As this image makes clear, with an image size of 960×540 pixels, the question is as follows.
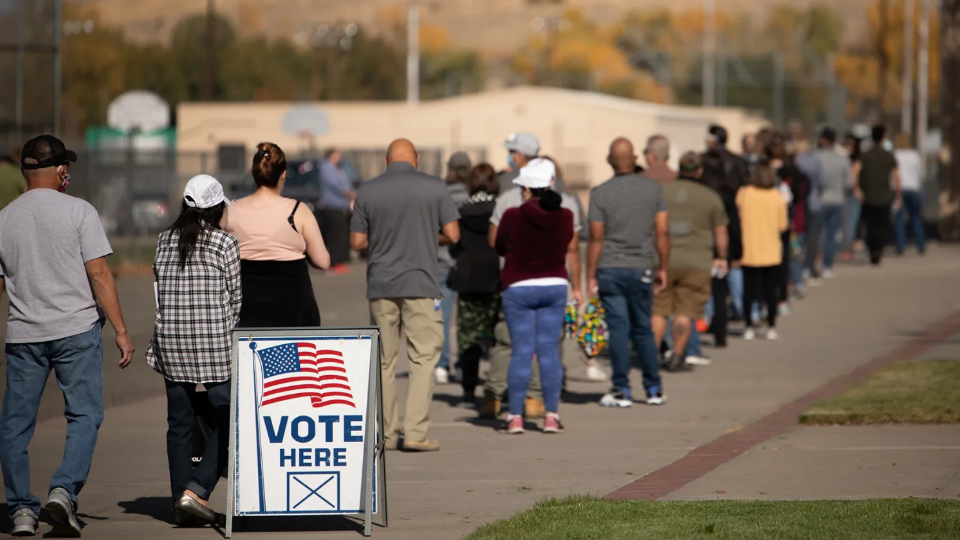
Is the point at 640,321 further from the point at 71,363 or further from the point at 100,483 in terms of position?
the point at 71,363

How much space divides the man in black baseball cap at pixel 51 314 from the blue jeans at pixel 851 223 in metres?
18.1

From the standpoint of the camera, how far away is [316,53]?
99562 mm

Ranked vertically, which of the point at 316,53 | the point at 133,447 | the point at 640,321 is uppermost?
the point at 316,53

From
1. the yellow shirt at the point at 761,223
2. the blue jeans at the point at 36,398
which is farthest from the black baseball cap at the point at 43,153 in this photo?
the yellow shirt at the point at 761,223

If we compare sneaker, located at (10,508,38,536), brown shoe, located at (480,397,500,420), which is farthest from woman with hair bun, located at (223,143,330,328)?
brown shoe, located at (480,397,500,420)

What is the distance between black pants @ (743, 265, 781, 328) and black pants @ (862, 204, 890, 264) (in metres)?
7.72

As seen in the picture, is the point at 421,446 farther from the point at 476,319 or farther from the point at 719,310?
the point at 719,310

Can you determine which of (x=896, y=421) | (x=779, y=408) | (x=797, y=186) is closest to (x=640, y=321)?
(x=779, y=408)

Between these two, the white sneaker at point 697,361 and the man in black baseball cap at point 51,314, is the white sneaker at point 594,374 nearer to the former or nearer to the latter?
the white sneaker at point 697,361

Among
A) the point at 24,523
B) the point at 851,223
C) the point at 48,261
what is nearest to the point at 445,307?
the point at 48,261

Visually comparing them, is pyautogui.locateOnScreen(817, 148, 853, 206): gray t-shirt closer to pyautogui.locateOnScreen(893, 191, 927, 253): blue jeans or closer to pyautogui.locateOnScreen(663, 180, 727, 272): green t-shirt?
pyautogui.locateOnScreen(893, 191, 927, 253): blue jeans

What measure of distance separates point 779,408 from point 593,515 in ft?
14.5

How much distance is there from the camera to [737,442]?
34.3ft

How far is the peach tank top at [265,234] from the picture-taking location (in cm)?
864
